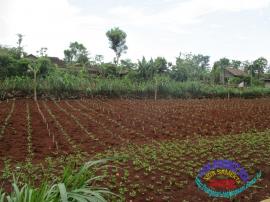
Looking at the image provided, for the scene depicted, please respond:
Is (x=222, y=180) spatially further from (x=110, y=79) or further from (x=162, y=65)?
(x=162, y=65)

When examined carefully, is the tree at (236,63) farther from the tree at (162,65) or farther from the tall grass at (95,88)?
the tall grass at (95,88)

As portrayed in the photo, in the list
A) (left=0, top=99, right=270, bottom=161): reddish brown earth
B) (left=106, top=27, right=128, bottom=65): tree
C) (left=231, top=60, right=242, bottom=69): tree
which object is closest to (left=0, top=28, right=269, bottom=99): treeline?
(left=106, top=27, right=128, bottom=65): tree

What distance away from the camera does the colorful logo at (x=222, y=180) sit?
10.8ft

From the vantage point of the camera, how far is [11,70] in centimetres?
1697

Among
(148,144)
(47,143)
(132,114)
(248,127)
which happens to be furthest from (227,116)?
(47,143)

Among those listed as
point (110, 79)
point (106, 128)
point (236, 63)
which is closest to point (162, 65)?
point (110, 79)

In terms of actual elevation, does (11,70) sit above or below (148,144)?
above

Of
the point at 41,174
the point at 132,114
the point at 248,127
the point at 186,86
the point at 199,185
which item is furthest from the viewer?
the point at 186,86

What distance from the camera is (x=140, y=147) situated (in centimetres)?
576

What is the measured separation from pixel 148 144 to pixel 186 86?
13.9 m

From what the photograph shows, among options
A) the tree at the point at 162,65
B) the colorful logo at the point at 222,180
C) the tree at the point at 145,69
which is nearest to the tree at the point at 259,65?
the tree at the point at 162,65

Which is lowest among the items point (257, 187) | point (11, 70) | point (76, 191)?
point (257, 187)

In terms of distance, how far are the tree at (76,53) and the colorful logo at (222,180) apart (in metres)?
28.4

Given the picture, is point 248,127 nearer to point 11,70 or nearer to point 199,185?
point 199,185
